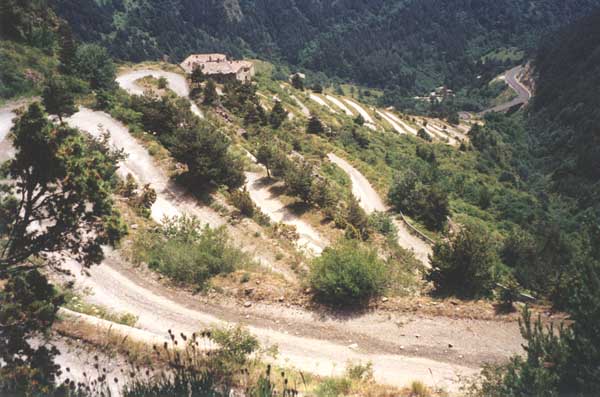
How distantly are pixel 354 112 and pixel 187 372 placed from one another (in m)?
87.5

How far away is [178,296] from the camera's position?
508 inches

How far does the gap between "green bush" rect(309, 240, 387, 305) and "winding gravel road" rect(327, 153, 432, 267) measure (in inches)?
376

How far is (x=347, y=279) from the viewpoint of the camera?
12359 mm

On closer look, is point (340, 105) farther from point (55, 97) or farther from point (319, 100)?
point (55, 97)

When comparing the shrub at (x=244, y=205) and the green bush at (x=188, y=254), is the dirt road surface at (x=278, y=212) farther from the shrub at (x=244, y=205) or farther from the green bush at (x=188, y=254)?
the green bush at (x=188, y=254)

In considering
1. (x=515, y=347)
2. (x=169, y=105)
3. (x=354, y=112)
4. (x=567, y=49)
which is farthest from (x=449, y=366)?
(x=567, y=49)

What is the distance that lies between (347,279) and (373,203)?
2427cm

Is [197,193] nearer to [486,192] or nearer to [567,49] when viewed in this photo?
[486,192]

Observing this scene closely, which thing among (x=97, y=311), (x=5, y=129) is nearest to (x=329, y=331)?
(x=97, y=311)

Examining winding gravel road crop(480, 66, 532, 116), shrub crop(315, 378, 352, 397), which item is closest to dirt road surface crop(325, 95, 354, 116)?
winding gravel road crop(480, 66, 532, 116)

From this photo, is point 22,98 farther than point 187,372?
Yes

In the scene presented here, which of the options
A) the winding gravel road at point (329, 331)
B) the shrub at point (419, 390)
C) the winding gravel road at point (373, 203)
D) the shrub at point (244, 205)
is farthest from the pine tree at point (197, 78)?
the shrub at point (419, 390)

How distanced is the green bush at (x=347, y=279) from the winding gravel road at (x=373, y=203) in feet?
31.4

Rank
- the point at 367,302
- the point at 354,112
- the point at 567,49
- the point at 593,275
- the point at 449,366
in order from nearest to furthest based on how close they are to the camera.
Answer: the point at 593,275
the point at 449,366
the point at 367,302
the point at 354,112
the point at 567,49
